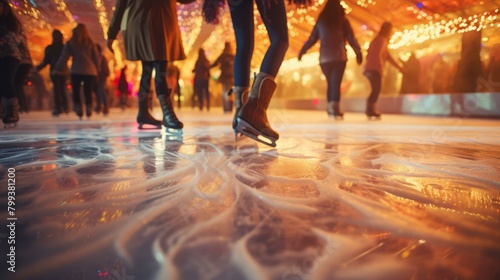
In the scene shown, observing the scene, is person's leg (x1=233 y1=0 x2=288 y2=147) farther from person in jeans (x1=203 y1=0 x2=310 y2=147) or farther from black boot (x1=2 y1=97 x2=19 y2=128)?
black boot (x1=2 y1=97 x2=19 y2=128)

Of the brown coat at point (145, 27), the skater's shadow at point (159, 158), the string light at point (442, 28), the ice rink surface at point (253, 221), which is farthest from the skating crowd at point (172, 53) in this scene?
the string light at point (442, 28)

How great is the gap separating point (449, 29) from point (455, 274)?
6742 millimetres

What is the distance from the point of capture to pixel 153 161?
1057 mm

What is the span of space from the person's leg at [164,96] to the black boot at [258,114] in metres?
0.86

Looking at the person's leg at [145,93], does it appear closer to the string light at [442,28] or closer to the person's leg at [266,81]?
the person's leg at [266,81]

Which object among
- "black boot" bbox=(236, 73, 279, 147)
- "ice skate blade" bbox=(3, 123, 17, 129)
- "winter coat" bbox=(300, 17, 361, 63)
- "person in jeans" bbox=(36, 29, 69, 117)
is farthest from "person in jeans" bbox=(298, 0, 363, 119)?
"person in jeans" bbox=(36, 29, 69, 117)

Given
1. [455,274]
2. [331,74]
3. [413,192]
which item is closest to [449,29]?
[331,74]

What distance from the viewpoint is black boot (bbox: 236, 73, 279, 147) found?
1.37 meters

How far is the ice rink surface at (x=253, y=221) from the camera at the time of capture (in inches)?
14.3

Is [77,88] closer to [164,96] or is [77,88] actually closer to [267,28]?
[164,96]

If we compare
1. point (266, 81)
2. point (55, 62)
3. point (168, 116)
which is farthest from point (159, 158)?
point (55, 62)

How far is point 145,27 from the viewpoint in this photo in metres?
2.02

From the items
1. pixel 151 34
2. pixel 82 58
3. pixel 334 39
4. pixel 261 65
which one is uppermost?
pixel 334 39

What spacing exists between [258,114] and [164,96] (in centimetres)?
110
